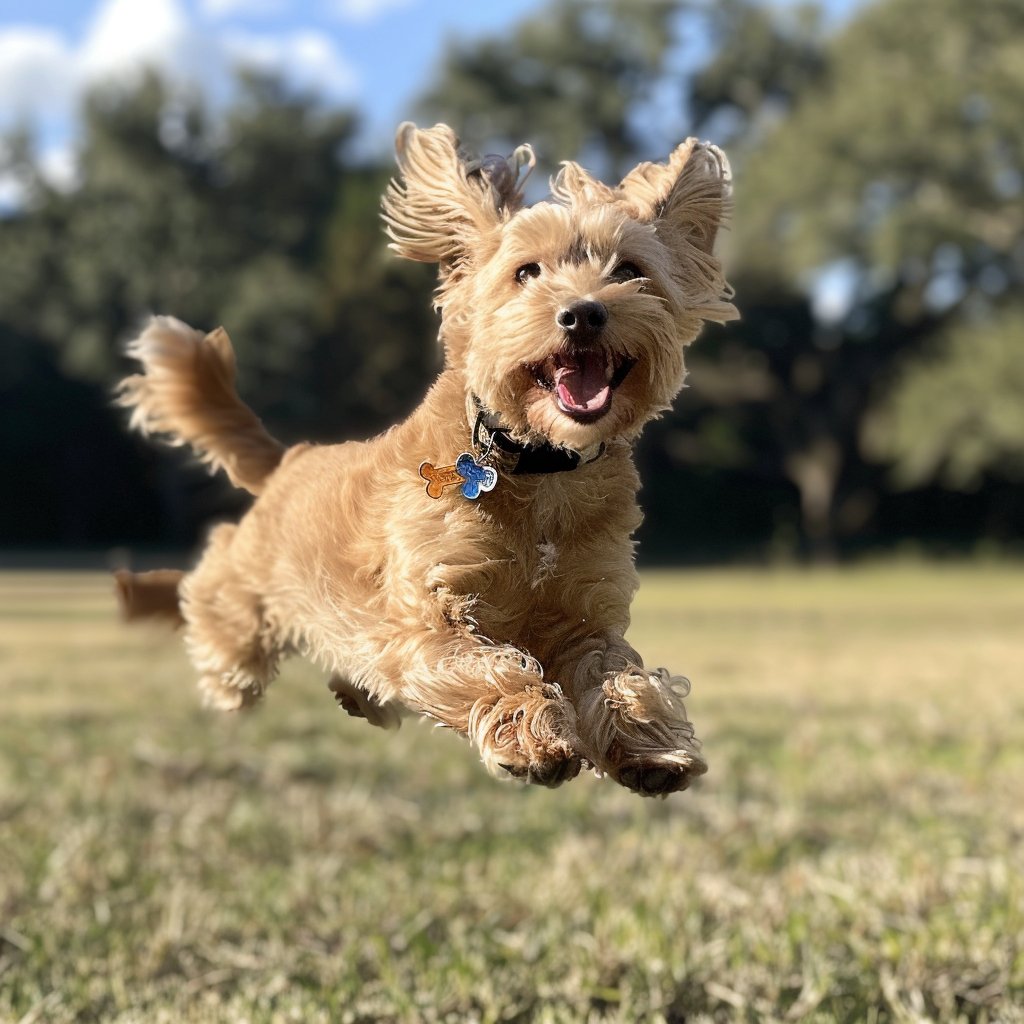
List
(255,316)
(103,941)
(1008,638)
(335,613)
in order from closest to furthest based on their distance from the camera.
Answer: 1. (335,613)
2. (103,941)
3. (1008,638)
4. (255,316)

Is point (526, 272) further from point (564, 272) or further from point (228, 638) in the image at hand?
point (228, 638)

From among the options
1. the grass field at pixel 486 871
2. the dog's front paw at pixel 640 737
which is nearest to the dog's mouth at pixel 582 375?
the dog's front paw at pixel 640 737

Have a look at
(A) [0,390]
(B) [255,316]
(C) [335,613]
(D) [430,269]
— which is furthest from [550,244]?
(A) [0,390]

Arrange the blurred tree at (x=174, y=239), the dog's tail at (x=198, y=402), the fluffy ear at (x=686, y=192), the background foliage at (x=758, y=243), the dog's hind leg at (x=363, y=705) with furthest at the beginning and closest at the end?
the background foliage at (x=758, y=243), the blurred tree at (x=174, y=239), the dog's tail at (x=198, y=402), the dog's hind leg at (x=363, y=705), the fluffy ear at (x=686, y=192)

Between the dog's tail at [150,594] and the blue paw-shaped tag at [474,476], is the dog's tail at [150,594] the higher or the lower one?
the lower one

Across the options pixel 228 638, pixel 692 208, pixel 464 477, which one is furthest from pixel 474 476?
pixel 228 638

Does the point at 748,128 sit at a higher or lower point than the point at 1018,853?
higher

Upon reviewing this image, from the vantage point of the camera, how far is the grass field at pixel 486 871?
448 centimetres

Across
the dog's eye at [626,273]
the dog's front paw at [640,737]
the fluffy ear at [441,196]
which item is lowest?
the dog's front paw at [640,737]

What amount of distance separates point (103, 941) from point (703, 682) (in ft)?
31.1

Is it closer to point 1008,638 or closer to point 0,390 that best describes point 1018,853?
point 1008,638

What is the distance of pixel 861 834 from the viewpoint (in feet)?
23.5

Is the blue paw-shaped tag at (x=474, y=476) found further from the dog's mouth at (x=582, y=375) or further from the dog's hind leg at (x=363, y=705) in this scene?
the dog's hind leg at (x=363, y=705)

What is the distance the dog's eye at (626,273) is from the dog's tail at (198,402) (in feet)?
2.97
